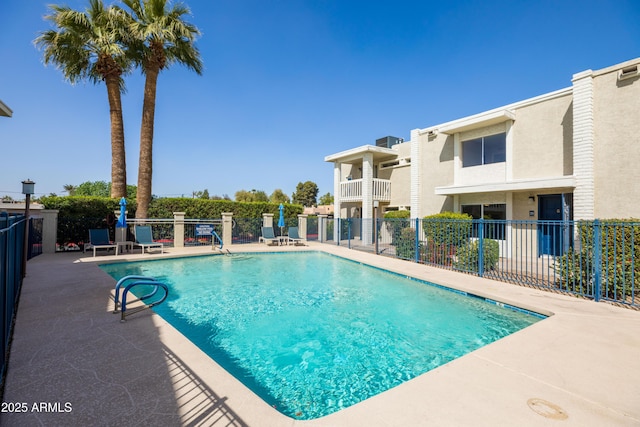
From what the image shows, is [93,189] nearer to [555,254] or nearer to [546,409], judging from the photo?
[555,254]

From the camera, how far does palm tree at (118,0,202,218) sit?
13.8 m

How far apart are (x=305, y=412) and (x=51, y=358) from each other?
3.08 meters

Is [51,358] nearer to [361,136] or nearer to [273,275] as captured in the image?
[273,275]

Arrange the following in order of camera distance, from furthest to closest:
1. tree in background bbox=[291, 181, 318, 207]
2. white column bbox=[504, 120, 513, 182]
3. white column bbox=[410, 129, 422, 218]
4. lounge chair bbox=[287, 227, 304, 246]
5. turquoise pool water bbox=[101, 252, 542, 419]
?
1. tree in background bbox=[291, 181, 318, 207]
2. lounge chair bbox=[287, 227, 304, 246]
3. white column bbox=[410, 129, 422, 218]
4. white column bbox=[504, 120, 513, 182]
5. turquoise pool water bbox=[101, 252, 542, 419]

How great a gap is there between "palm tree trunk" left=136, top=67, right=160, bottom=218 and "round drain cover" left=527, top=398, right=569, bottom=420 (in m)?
15.9

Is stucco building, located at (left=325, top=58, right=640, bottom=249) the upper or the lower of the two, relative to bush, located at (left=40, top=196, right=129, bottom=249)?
upper

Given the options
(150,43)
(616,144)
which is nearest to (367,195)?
(616,144)

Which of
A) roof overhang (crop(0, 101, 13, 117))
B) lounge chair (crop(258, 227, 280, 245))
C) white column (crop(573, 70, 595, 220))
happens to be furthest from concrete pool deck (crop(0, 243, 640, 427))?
lounge chair (crop(258, 227, 280, 245))

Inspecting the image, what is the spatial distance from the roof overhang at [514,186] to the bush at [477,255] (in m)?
3.55

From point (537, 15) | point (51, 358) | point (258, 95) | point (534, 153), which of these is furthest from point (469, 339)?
point (258, 95)

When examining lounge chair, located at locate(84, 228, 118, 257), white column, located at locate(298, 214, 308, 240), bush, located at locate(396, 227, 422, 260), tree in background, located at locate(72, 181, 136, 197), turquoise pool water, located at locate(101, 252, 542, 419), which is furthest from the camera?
tree in background, located at locate(72, 181, 136, 197)

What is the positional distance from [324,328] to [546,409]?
11.7 ft

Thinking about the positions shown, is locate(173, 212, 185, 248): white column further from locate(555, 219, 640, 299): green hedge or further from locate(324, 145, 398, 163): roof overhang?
locate(555, 219, 640, 299): green hedge

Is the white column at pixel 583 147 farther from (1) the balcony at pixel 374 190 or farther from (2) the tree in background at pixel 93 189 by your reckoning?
(2) the tree in background at pixel 93 189
